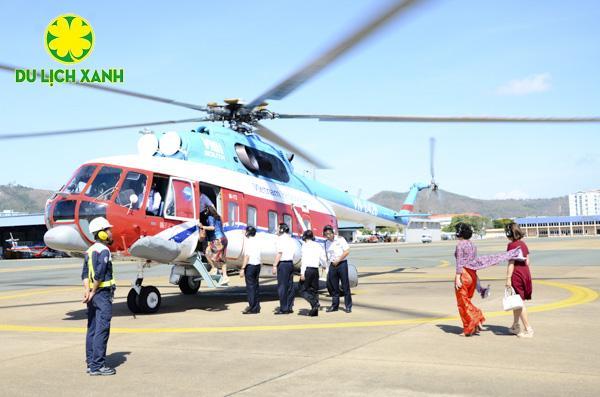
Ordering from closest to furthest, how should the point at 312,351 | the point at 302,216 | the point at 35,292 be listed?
1. the point at 312,351
2. the point at 302,216
3. the point at 35,292

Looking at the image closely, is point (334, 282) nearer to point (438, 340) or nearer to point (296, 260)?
point (296, 260)

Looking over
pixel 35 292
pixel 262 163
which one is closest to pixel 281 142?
pixel 262 163

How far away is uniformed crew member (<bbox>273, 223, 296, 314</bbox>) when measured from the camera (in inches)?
472

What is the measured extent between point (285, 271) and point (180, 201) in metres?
2.64

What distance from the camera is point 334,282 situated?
12.2m

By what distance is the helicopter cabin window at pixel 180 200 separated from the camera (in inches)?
465

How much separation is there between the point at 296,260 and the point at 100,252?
24.9ft

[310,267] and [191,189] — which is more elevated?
[191,189]

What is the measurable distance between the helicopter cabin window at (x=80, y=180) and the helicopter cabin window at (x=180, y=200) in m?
1.59

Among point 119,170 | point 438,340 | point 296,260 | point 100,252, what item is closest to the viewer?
point 100,252

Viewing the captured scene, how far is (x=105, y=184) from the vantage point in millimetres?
11242

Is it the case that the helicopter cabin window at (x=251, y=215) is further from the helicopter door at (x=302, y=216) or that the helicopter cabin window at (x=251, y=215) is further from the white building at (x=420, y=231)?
the white building at (x=420, y=231)

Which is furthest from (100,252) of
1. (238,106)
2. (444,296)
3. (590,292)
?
(590,292)

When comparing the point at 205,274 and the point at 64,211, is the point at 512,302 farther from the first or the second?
the point at 64,211
